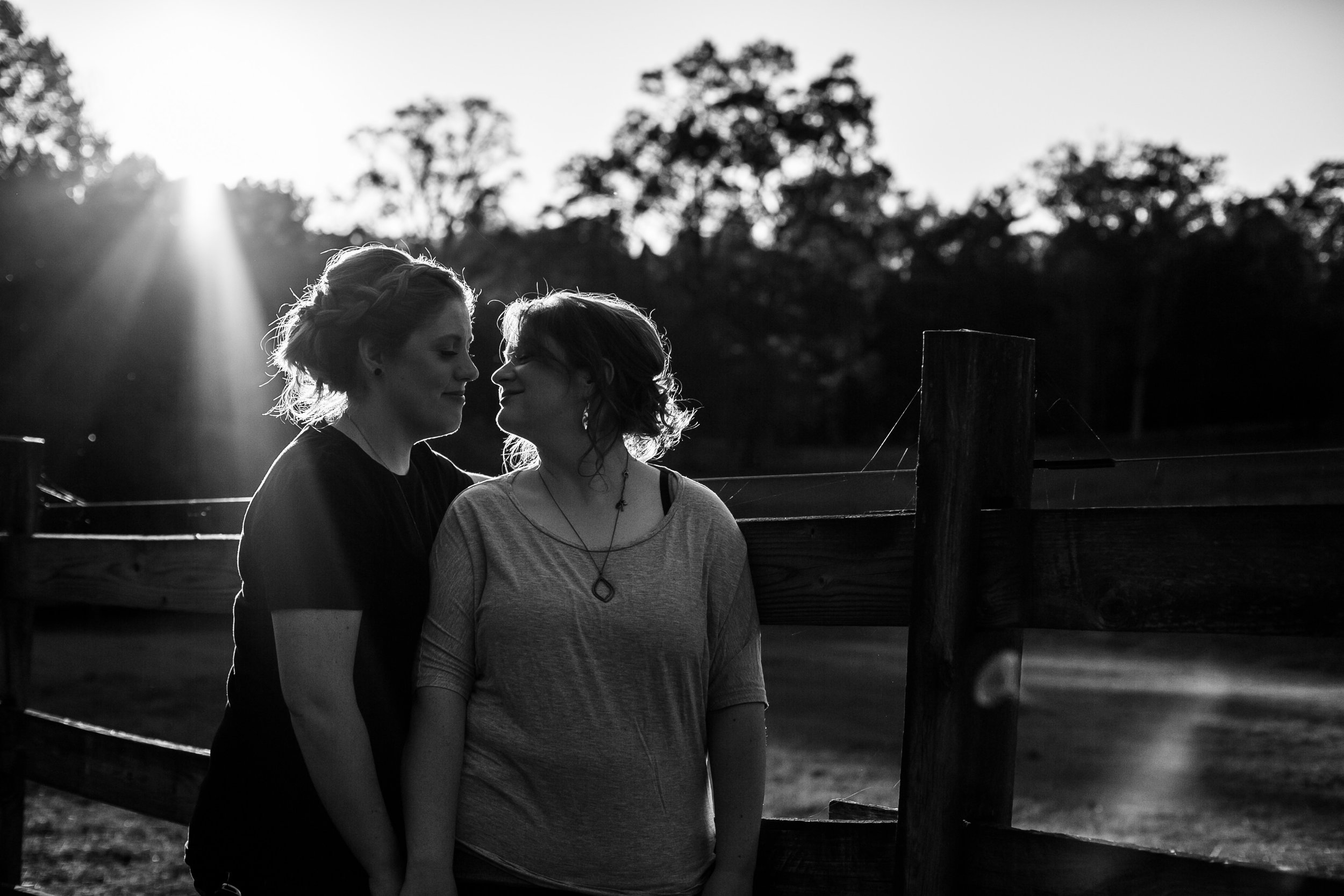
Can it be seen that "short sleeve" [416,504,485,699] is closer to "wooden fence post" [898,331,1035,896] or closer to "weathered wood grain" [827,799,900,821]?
"wooden fence post" [898,331,1035,896]

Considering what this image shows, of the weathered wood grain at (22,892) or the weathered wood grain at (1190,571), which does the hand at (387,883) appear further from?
the weathered wood grain at (22,892)

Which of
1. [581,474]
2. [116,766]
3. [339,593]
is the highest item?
[581,474]

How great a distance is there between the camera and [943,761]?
6.95ft

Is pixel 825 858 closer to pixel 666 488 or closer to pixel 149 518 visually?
pixel 666 488

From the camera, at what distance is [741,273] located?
34.8 metres

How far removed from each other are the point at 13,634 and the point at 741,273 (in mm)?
31104

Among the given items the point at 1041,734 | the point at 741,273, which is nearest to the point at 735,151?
the point at 741,273

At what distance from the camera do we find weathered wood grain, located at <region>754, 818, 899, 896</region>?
7.47 ft

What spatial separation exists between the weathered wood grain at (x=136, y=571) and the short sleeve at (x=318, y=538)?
1286 mm

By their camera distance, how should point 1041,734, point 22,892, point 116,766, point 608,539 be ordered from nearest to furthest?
point 608,539 → point 116,766 → point 22,892 → point 1041,734

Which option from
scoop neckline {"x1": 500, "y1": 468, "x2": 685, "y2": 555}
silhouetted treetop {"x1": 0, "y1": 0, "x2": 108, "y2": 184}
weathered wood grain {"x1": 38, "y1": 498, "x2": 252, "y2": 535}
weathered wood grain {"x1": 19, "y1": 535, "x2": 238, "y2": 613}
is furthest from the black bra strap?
silhouetted treetop {"x1": 0, "y1": 0, "x2": 108, "y2": 184}

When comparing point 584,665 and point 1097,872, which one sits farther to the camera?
point 584,665

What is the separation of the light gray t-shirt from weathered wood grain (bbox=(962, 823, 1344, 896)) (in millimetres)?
510

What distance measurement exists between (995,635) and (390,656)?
113cm
